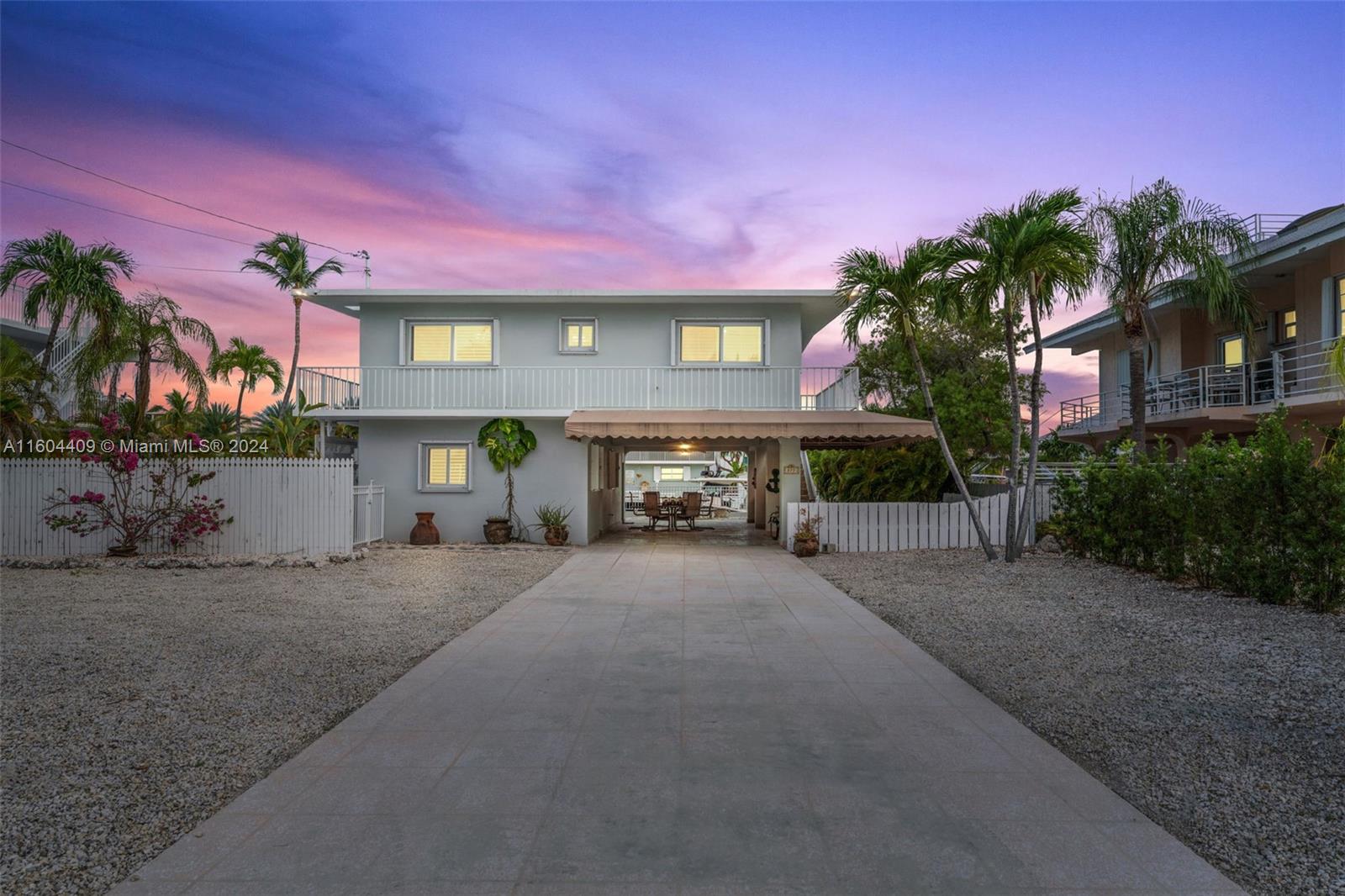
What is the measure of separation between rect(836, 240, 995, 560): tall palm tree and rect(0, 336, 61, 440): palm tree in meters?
15.5

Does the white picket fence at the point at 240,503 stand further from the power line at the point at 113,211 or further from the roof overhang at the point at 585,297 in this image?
the power line at the point at 113,211

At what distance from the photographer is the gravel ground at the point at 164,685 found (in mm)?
3488

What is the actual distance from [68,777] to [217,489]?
39.1 feet

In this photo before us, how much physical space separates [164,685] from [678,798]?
4447 millimetres

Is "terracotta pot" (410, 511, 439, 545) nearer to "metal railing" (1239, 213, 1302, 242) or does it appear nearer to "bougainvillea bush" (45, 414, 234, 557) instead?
"bougainvillea bush" (45, 414, 234, 557)

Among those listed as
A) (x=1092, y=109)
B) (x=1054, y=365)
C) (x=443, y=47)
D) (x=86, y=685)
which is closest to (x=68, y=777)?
(x=86, y=685)

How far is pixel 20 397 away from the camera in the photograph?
1509 centimetres

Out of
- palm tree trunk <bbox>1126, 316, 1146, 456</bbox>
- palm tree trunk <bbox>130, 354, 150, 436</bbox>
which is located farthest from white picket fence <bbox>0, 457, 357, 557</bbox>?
palm tree trunk <bbox>1126, 316, 1146, 456</bbox>

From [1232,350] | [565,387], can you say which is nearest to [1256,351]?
[1232,350]

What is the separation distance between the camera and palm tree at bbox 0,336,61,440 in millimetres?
14570

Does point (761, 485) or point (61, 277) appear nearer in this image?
point (61, 277)

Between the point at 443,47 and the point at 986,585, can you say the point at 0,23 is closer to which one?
the point at 443,47

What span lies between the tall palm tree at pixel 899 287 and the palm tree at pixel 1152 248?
238 inches

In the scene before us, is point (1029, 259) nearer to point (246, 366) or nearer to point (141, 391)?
point (141, 391)
